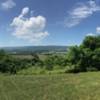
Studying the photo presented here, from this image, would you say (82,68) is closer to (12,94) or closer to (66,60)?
(66,60)

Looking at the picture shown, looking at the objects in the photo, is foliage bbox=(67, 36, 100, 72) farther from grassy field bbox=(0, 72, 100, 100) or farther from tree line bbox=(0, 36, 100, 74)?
grassy field bbox=(0, 72, 100, 100)

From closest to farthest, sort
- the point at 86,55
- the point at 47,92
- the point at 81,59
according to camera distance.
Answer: the point at 47,92 → the point at 86,55 → the point at 81,59

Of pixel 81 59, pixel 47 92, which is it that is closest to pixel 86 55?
pixel 81 59

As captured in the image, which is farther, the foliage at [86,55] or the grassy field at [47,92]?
the foliage at [86,55]

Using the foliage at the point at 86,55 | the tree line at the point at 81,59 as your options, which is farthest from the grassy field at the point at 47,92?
the foliage at the point at 86,55

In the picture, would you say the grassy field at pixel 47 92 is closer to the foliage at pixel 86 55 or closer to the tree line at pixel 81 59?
the tree line at pixel 81 59

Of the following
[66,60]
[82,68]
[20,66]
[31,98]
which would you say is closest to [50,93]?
[31,98]

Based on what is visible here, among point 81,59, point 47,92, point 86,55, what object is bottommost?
point 47,92

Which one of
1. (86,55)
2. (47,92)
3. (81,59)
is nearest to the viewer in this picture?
(47,92)

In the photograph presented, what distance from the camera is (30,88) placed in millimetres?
21344

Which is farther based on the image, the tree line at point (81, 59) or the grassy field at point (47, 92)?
the tree line at point (81, 59)

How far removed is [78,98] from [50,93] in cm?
265

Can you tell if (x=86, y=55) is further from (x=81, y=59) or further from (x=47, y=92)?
(x=47, y=92)

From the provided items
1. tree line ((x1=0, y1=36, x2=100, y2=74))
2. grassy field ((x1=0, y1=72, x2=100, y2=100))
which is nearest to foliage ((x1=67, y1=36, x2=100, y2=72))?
tree line ((x1=0, y1=36, x2=100, y2=74))
